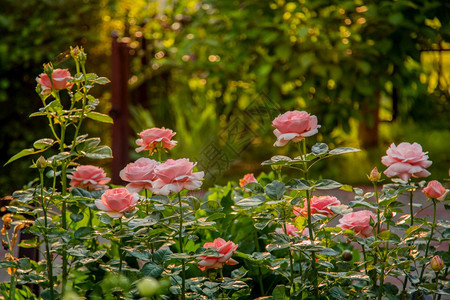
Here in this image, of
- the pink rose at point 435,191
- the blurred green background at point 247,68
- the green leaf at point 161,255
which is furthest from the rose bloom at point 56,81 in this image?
the blurred green background at point 247,68

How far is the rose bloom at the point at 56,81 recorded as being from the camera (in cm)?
123

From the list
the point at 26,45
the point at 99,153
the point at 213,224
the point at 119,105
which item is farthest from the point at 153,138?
the point at 26,45

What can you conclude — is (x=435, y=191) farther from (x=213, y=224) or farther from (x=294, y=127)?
(x=213, y=224)

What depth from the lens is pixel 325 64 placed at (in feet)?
11.6

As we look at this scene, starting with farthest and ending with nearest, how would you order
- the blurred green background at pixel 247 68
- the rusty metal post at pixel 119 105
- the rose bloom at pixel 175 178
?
the rusty metal post at pixel 119 105 → the blurred green background at pixel 247 68 → the rose bloom at pixel 175 178

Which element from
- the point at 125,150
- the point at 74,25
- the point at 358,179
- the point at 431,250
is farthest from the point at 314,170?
the point at 431,250

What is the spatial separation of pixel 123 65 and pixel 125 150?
53cm

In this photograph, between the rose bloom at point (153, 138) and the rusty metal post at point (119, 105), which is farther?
the rusty metal post at point (119, 105)

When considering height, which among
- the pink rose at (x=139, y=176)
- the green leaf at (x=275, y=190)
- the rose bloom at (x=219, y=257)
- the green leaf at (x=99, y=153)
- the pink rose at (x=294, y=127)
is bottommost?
the rose bloom at (x=219, y=257)

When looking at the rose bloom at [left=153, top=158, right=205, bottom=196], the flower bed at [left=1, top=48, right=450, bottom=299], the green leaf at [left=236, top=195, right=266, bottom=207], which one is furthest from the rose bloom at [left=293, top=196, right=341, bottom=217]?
the rose bloom at [left=153, top=158, right=205, bottom=196]

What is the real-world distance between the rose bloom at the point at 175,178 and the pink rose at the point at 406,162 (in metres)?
0.39

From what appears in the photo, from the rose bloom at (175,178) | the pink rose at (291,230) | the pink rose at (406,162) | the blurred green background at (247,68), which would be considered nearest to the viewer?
the rose bloom at (175,178)

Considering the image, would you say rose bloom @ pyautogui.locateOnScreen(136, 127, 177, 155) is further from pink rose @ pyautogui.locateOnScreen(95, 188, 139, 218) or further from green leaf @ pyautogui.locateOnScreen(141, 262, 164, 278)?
green leaf @ pyautogui.locateOnScreen(141, 262, 164, 278)

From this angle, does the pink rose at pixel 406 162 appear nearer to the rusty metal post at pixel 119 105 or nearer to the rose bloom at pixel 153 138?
the rose bloom at pixel 153 138
